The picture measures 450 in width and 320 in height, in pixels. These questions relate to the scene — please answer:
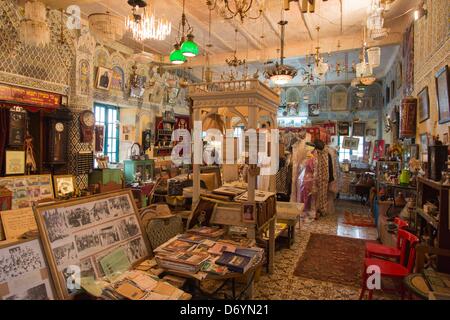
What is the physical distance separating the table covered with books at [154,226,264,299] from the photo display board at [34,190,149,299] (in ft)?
0.87

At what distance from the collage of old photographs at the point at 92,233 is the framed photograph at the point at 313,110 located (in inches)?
433

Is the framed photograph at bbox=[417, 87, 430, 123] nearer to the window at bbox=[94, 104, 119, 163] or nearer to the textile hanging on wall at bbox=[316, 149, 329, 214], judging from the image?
the textile hanging on wall at bbox=[316, 149, 329, 214]

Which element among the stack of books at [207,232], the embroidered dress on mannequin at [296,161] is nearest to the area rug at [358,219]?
the embroidered dress on mannequin at [296,161]

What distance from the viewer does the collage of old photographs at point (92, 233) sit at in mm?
1841

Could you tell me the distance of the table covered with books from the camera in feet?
7.04

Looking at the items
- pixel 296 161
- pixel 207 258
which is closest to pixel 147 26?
pixel 207 258

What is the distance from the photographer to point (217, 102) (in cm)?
334

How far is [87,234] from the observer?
2018 millimetres

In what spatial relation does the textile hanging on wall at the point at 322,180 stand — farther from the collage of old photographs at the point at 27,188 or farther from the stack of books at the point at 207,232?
the collage of old photographs at the point at 27,188

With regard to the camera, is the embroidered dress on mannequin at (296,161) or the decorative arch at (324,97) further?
the decorative arch at (324,97)

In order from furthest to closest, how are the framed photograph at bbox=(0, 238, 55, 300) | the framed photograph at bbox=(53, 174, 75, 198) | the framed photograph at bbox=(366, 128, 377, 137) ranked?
1. the framed photograph at bbox=(366, 128, 377, 137)
2. the framed photograph at bbox=(53, 174, 75, 198)
3. the framed photograph at bbox=(0, 238, 55, 300)

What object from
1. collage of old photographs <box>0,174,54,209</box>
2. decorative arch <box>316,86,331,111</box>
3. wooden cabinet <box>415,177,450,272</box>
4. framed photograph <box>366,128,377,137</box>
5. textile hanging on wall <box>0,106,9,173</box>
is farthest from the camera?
decorative arch <box>316,86,331,111</box>

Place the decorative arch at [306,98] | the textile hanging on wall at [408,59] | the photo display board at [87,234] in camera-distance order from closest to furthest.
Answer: the photo display board at [87,234] < the textile hanging on wall at [408,59] < the decorative arch at [306,98]

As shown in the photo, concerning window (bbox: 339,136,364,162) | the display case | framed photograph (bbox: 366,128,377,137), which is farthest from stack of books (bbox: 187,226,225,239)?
framed photograph (bbox: 366,128,377,137)
